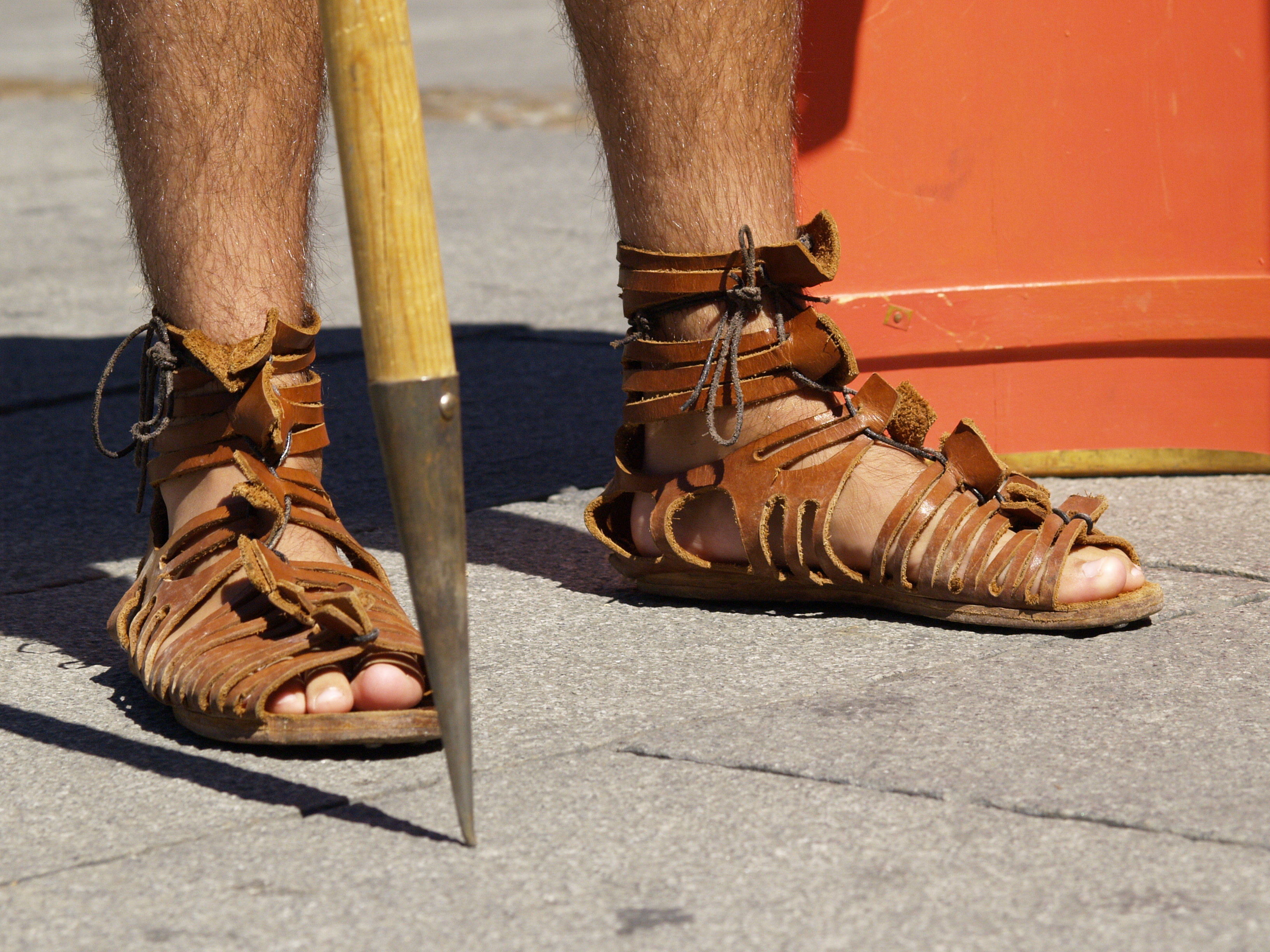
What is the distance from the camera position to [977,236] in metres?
2.18

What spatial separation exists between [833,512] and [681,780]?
488mm

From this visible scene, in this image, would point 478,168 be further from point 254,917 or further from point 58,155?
point 254,917

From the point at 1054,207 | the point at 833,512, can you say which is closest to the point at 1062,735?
the point at 833,512

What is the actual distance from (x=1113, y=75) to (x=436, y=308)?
135 cm

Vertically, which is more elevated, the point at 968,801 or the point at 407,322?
the point at 407,322

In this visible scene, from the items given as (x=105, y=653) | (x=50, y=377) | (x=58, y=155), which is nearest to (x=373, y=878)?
(x=105, y=653)

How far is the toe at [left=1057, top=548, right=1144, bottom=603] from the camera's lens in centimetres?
157

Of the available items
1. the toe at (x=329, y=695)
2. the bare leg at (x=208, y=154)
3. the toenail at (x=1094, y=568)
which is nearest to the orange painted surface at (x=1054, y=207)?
the toenail at (x=1094, y=568)

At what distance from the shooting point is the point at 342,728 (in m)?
1.31

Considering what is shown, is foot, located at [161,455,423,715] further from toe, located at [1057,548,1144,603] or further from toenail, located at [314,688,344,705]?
toe, located at [1057,548,1144,603]

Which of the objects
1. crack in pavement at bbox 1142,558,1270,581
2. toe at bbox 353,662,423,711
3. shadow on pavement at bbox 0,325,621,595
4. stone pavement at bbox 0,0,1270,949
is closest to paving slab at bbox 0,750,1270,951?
stone pavement at bbox 0,0,1270,949

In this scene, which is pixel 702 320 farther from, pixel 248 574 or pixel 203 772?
pixel 203 772

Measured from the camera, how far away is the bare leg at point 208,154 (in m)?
1.60

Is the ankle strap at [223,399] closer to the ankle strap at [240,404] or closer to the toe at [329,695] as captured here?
the ankle strap at [240,404]
